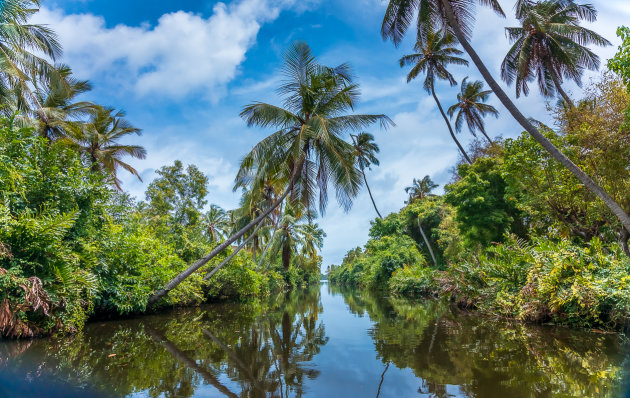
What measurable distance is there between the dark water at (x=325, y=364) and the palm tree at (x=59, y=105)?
946cm

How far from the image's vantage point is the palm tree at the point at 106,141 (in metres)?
15.2

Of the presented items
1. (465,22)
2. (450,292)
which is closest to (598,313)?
(450,292)

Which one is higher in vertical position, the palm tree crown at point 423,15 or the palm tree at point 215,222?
the palm tree crown at point 423,15

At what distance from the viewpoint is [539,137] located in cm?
880

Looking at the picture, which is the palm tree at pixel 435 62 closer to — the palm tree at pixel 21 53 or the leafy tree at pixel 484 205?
the leafy tree at pixel 484 205

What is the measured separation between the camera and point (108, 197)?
932 centimetres

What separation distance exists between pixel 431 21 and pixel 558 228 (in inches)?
342

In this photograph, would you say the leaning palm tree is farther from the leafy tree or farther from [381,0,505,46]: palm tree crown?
the leafy tree

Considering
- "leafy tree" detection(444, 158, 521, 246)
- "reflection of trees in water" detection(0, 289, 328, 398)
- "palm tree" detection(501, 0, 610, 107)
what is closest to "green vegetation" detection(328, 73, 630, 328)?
"leafy tree" detection(444, 158, 521, 246)

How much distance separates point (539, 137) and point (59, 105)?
18.4 metres

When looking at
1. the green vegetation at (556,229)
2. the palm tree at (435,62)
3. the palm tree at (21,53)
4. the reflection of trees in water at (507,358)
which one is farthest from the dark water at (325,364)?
the palm tree at (435,62)

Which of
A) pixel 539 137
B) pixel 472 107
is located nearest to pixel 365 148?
pixel 472 107

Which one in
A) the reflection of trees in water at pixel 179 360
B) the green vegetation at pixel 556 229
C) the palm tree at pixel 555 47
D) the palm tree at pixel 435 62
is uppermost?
the palm tree at pixel 435 62

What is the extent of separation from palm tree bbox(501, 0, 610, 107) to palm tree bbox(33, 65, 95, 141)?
17805mm
